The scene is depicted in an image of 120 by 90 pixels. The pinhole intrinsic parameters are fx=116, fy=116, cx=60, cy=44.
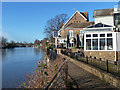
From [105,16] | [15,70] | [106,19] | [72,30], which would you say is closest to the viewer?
[15,70]

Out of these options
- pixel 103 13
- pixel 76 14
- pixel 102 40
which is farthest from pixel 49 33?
pixel 102 40

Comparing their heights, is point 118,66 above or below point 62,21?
below

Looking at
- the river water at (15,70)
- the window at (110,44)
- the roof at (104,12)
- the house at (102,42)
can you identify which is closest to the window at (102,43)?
the house at (102,42)

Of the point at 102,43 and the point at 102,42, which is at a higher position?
the point at 102,42

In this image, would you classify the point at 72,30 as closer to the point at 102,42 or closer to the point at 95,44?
the point at 95,44

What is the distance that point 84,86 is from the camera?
17.4ft

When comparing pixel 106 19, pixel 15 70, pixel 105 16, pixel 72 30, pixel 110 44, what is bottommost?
pixel 15 70

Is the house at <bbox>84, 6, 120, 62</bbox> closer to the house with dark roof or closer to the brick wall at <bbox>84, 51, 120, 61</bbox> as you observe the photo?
the brick wall at <bbox>84, 51, 120, 61</bbox>

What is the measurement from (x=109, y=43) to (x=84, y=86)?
10765 millimetres

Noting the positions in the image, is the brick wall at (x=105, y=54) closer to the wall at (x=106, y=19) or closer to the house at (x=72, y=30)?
the wall at (x=106, y=19)

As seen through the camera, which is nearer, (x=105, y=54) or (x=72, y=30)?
(x=105, y=54)

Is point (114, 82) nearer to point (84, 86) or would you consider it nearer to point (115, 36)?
point (84, 86)

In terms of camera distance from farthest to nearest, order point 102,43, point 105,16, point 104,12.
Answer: point 104,12 < point 105,16 < point 102,43

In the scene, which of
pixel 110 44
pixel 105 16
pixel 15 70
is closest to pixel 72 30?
pixel 105 16
